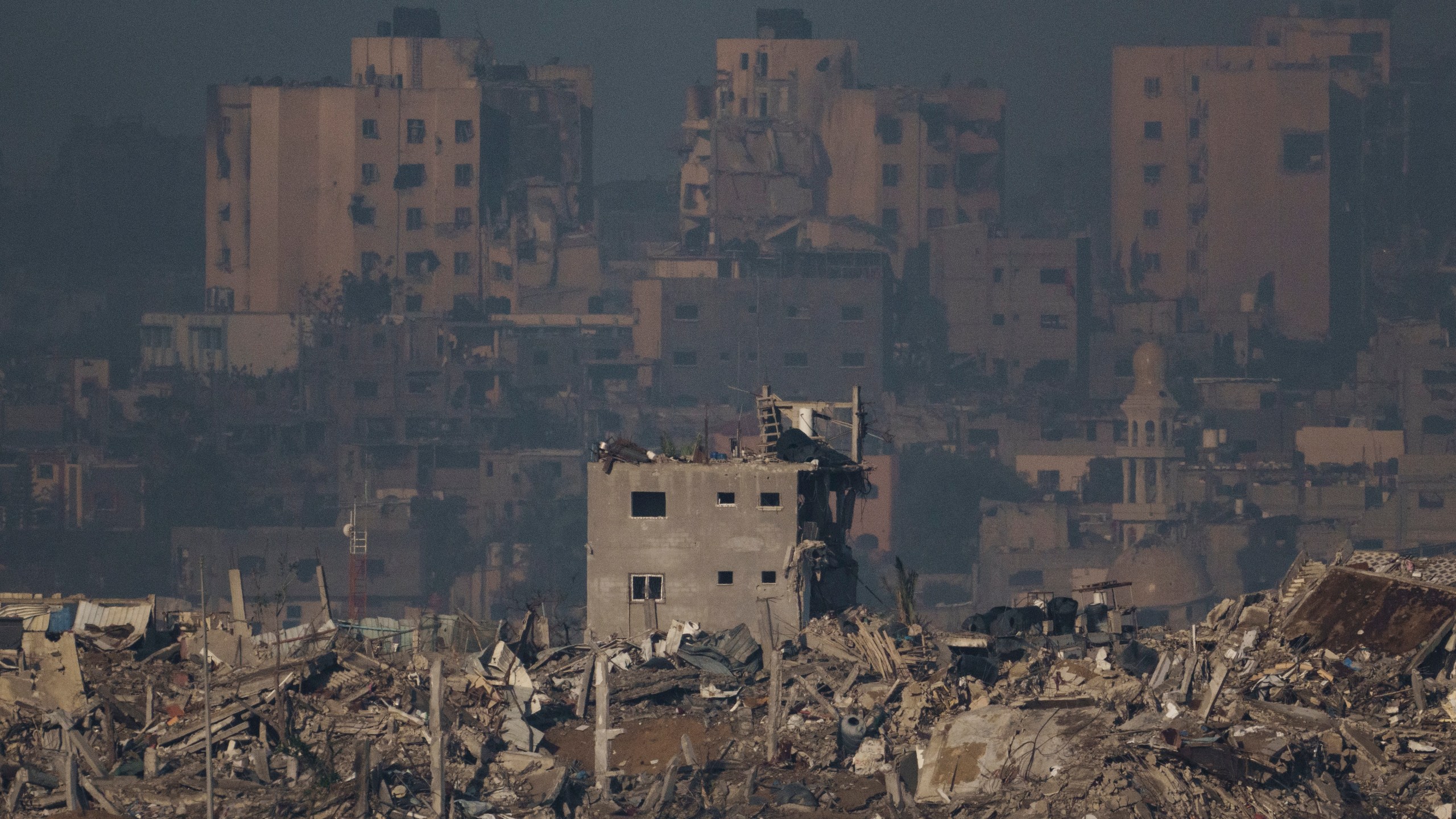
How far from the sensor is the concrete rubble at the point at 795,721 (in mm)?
28719

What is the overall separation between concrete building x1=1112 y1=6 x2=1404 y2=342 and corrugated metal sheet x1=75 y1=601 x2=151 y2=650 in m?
119

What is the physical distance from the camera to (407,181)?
14000 centimetres

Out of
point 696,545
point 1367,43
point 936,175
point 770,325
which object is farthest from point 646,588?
point 1367,43

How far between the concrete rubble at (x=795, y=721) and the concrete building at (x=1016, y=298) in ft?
330

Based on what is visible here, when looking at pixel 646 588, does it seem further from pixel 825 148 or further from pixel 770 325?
pixel 825 148

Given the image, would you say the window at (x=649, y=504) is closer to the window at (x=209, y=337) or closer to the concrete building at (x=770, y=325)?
the concrete building at (x=770, y=325)

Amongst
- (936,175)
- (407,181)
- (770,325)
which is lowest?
(770,325)

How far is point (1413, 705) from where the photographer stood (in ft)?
100

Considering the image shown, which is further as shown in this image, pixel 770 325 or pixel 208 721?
pixel 770 325

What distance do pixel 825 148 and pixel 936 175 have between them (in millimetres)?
9200

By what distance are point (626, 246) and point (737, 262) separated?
127 ft

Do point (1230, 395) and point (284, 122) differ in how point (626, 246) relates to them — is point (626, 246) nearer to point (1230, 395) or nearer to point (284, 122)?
point (284, 122)

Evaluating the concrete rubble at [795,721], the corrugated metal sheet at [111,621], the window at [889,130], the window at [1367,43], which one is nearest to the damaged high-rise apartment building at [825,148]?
the window at [889,130]

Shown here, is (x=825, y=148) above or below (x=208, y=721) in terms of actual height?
above
